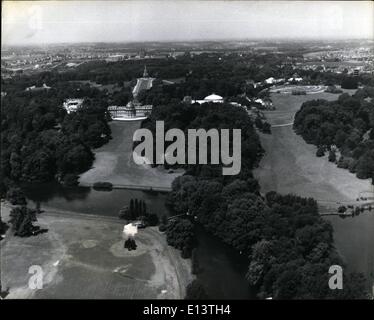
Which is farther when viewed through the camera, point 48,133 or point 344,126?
point 344,126

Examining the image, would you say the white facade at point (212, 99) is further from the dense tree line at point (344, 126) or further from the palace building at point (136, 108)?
the dense tree line at point (344, 126)

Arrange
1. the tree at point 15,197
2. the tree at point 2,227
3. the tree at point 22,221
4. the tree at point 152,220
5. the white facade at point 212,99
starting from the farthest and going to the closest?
the white facade at point 212,99
the tree at point 15,197
the tree at point 152,220
the tree at point 2,227
the tree at point 22,221

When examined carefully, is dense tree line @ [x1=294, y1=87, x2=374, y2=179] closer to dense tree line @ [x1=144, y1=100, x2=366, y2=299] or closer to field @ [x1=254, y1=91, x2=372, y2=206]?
field @ [x1=254, y1=91, x2=372, y2=206]

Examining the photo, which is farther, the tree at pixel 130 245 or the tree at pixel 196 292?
the tree at pixel 130 245

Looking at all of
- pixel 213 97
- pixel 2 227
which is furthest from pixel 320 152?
pixel 2 227

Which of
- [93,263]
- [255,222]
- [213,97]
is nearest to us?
[93,263]

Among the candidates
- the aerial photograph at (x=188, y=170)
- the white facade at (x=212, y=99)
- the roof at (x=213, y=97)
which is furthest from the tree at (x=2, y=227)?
the roof at (x=213, y=97)

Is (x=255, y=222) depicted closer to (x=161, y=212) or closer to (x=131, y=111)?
(x=161, y=212)
